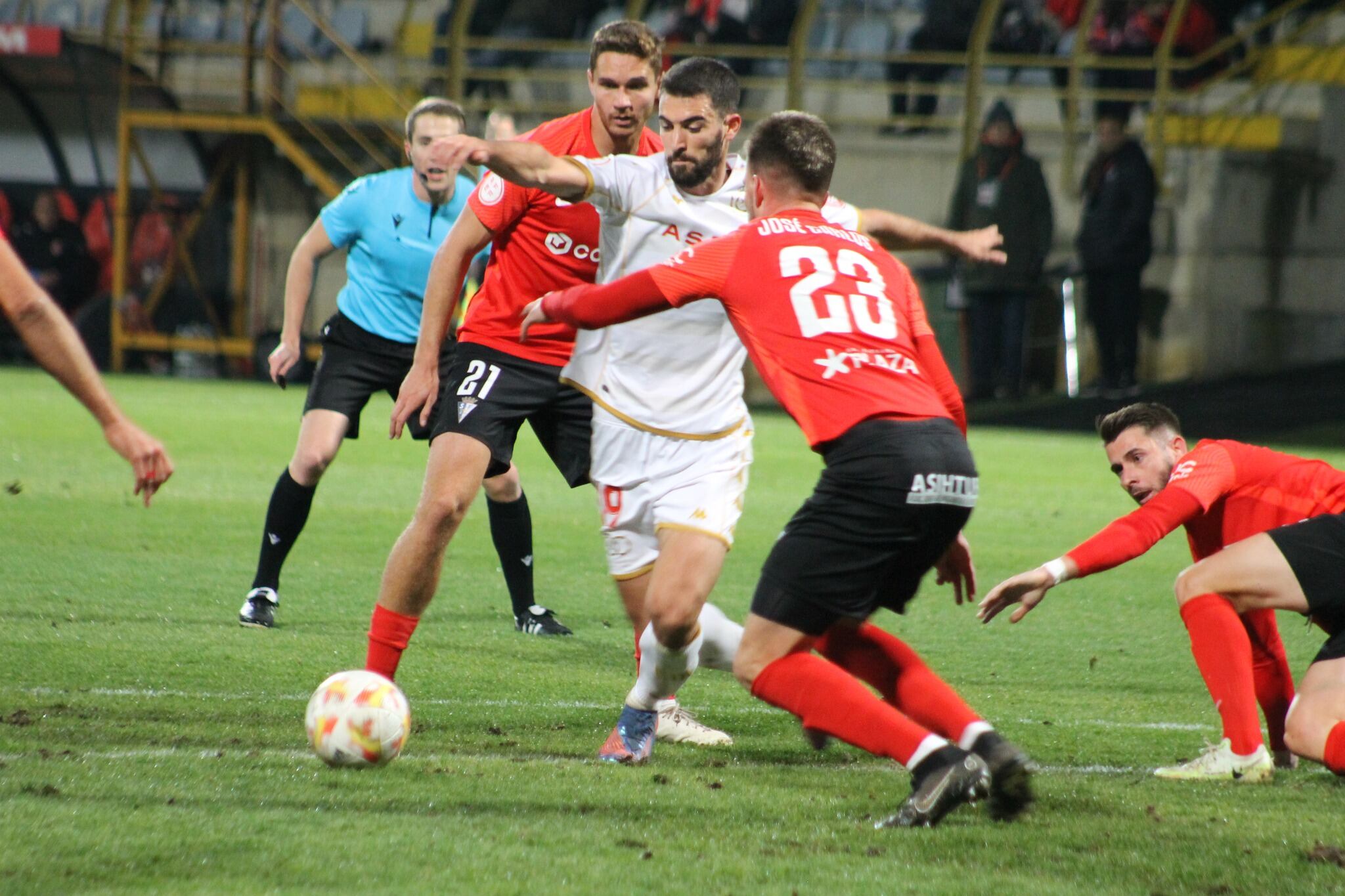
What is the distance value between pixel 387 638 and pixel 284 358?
2.25m

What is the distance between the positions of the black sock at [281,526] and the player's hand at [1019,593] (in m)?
3.30

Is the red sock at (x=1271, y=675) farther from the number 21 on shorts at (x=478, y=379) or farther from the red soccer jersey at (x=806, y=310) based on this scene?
the number 21 on shorts at (x=478, y=379)

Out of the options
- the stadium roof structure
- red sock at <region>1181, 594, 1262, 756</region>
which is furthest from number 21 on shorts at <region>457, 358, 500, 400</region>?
the stadium roof structure

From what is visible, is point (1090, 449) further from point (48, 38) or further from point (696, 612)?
point (48, 38)

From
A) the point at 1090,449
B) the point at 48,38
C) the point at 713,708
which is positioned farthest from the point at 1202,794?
the point at 48,38

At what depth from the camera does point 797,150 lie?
13.4ft

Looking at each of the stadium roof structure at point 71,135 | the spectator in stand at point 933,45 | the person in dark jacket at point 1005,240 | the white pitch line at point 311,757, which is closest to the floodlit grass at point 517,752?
the white pitch line at point 311,757

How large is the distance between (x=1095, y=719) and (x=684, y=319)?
1.85 metres

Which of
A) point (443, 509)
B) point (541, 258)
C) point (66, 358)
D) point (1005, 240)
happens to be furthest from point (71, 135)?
point (66, 358)

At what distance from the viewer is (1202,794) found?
13.8 feet

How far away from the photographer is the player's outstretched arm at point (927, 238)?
4.52 meters

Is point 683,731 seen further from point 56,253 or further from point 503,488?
point 56,253

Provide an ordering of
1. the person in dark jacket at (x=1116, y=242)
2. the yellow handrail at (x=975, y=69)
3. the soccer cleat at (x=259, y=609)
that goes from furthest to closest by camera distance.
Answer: the yellow handrail at (x=975, y=69) → the person in dark jacket at (x=1116, y=242) → the soccer cleat at (x=259, y=609)

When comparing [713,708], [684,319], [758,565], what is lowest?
[758,565]
